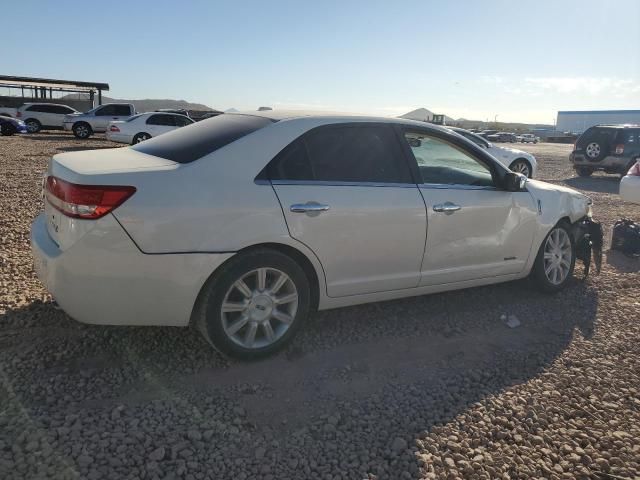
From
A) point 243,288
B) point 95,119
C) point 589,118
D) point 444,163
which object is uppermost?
point 589,118

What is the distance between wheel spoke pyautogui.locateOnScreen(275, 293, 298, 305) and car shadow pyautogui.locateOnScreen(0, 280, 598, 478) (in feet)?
1.28

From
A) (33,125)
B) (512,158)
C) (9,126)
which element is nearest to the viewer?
(512,158)

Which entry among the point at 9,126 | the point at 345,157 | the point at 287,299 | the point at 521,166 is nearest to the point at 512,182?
the point at 345,157

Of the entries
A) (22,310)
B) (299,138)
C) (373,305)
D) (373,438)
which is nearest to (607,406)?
(373,438)

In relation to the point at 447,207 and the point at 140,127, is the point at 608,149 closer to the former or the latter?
the point at 447,207

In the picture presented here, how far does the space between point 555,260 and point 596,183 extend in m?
11.2

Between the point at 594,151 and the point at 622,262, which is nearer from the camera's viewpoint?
the point at 622,262

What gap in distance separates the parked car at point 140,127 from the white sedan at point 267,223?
51.2 ft

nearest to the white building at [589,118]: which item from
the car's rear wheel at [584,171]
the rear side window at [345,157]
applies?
the car's rear wheel at [584,171]

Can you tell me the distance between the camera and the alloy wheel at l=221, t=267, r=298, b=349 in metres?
3.22

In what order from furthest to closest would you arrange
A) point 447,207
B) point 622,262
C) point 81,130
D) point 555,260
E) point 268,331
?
point 81,130 → point 622,262 → point 555,260 → point 447,207 → point 268,331

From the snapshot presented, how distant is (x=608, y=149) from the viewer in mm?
14969

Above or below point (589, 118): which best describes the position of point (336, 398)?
below

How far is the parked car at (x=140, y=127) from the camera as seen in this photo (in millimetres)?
18250
